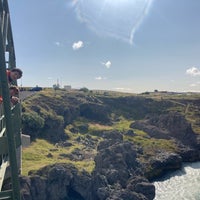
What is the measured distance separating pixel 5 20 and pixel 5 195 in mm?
6463

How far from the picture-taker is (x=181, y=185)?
96125mm

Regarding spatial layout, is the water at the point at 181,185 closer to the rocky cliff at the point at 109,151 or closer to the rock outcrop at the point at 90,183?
the rocky cliff at the point at 109,151

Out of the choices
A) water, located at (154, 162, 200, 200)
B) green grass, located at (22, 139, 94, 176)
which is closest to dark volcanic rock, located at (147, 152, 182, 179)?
water, located at (154, 162, 200, 200)

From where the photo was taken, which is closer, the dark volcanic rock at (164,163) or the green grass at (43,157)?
the green grass at (43,157)

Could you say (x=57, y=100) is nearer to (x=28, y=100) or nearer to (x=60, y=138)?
(x=28, y=100)

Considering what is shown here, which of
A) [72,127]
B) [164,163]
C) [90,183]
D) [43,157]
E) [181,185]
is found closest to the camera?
[90,183]

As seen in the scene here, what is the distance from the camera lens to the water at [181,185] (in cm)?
8576

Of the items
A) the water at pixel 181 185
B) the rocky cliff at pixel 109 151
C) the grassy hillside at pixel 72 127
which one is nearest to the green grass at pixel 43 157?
the grassy hillside at pixel 72 127

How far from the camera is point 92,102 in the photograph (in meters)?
190

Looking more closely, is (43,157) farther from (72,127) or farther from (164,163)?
(72,127)

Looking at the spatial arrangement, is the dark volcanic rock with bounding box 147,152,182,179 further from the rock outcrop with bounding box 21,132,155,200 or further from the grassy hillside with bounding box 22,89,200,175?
the rock outcrop with bounding box 21,132,155,200

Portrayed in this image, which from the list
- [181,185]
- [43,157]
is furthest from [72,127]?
[181,185]

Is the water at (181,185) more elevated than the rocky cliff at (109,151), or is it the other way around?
the rocky cliff at (109,151)

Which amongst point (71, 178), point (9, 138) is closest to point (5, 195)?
point (9, 138)
